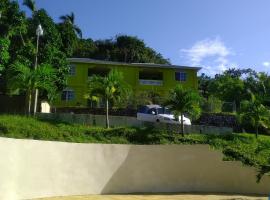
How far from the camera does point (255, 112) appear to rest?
23.7 m

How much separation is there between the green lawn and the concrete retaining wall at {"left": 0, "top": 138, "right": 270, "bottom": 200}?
596 mm

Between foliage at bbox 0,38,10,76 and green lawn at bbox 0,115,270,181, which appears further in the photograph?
foliage at bbox 0,38,10,76

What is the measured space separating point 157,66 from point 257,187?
2557 centimetres

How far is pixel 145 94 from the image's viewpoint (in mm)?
38156

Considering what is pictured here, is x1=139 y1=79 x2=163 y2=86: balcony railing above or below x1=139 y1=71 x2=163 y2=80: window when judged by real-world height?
below

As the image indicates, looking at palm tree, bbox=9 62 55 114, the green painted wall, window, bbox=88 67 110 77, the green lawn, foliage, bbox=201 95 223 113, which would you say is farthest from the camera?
window, bbox=88 67 110 77

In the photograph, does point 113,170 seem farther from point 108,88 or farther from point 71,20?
point 71,20

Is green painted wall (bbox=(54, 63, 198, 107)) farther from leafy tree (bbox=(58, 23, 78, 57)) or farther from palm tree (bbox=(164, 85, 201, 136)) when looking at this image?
palm tree (bbox=(164, 85, 201, 136))

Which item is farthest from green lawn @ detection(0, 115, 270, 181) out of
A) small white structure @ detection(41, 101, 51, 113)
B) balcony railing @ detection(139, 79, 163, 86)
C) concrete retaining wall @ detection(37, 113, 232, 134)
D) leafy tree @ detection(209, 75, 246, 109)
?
leafy tree @ detection(209, 75, 246, 109)

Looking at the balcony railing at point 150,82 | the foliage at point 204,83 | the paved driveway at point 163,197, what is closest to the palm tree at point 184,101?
the paved driveway at point 163,197

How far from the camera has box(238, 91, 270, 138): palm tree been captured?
77.3ft

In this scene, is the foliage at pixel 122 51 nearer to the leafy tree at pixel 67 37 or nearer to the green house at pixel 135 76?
the green house at pixel 135 76

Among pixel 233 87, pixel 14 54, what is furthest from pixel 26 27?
pixel 233 87

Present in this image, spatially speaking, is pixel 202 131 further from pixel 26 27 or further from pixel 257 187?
pixel 26 27
